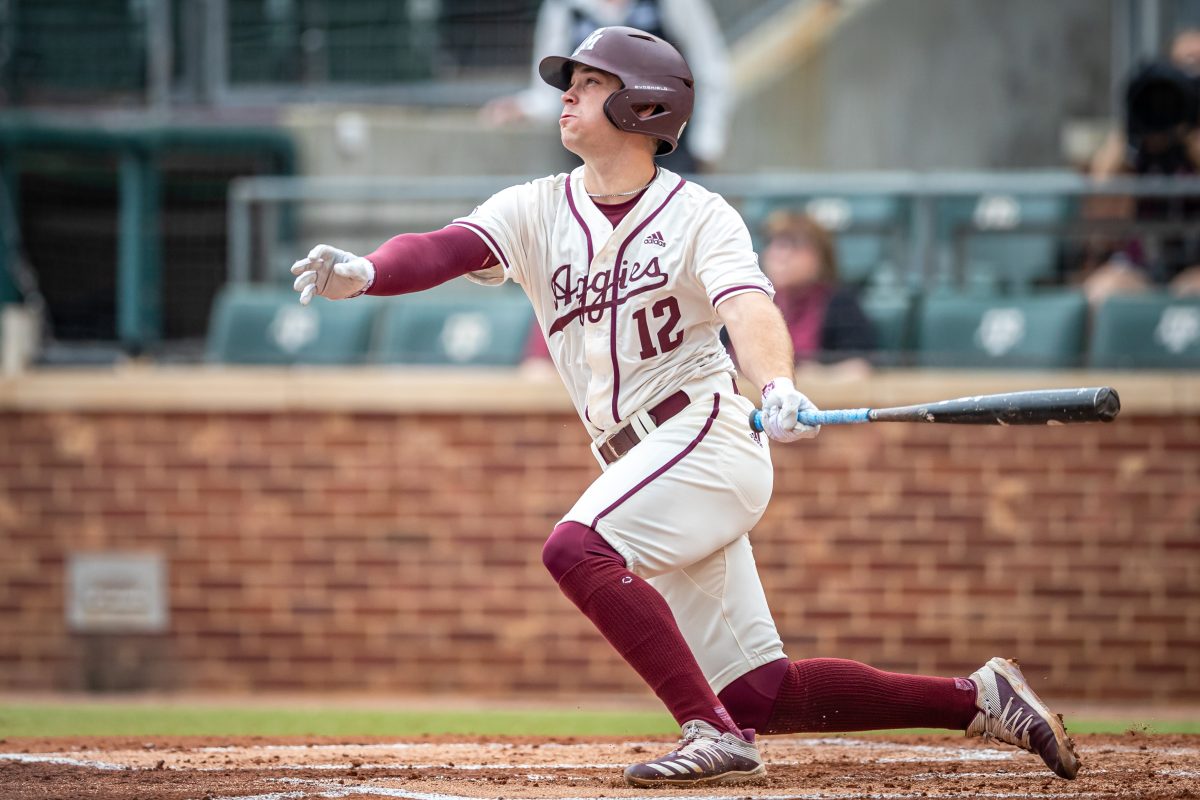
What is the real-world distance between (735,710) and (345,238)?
16.4ft

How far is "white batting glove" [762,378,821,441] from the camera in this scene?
3.40 m

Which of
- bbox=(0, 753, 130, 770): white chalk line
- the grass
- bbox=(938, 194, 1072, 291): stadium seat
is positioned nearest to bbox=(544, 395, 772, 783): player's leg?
bbox=(0, 753, 130, 770): white chalk line

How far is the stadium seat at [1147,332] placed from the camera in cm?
706

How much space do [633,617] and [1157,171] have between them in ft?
15.9

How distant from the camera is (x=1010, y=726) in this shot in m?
3.85

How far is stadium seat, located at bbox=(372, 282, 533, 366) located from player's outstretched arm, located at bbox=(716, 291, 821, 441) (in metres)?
3.94

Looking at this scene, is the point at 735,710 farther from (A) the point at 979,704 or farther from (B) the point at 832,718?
(A) the point at 979,704

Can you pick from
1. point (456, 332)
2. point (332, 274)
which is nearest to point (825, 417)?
point (332, 274)

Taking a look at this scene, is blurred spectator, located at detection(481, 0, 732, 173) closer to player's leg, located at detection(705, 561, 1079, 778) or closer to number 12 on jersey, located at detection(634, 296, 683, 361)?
number 12 on jersey, located at detection(634, 296, 683, 361)

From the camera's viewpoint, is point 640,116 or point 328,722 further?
point 328,722

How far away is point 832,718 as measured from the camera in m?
3.86

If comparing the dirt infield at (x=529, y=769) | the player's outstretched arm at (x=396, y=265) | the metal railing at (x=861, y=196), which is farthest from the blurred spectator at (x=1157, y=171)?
the player's outstretched arm at (x=396, y=265)

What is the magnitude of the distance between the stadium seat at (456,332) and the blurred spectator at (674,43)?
97 centimetres

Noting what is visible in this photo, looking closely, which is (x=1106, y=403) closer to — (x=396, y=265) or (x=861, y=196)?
(x=396, y=265)
